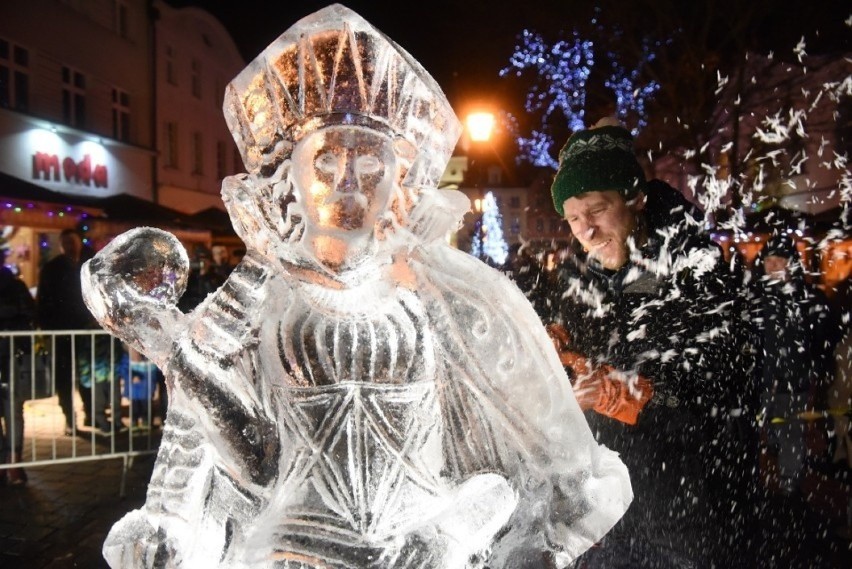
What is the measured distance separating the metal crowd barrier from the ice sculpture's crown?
4.81 metres

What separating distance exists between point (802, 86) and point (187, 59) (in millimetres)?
17416

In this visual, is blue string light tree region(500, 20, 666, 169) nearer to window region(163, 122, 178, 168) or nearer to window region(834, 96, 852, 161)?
window region(834, 96, 852, 161)

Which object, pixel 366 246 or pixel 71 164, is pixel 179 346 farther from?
pixel 71 164

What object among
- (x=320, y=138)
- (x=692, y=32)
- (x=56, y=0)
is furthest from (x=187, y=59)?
(x=320, y=138)

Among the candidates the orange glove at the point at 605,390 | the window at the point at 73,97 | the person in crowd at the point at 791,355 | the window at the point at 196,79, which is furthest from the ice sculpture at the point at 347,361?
the window at the point at 196,79

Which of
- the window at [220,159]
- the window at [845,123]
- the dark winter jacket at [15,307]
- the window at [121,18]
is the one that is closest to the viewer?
the dark winter jacket at [15,307]

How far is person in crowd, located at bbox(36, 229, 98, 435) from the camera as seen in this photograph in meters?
6.04

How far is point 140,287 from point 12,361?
16.1ft

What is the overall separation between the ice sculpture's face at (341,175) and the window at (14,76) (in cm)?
1562

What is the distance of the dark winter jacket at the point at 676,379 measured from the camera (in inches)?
93.9

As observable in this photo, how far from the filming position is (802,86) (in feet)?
37.6

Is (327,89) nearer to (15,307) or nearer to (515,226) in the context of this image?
(15,307)

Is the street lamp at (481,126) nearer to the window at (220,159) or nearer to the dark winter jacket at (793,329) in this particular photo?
the dark winter jacket at (793,329)

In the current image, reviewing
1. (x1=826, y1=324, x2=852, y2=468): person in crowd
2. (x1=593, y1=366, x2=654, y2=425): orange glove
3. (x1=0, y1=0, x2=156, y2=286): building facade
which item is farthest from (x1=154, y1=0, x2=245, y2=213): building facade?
(x1=593, y1=366, x2=654, y2=425): orange glove
